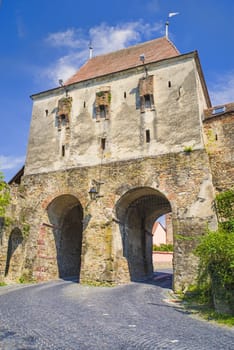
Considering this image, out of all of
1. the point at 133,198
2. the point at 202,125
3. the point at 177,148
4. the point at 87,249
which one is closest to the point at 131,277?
the point at 87,249

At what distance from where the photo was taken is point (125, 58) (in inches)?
688

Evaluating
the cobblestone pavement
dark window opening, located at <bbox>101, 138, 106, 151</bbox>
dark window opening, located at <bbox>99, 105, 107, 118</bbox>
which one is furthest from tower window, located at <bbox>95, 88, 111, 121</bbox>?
the cobblestone pavement

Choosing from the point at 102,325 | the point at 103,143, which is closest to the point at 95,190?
the point at 103,143

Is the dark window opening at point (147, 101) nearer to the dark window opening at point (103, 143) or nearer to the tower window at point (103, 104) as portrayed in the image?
the tower window at point (103, 104)

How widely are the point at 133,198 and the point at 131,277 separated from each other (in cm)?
352

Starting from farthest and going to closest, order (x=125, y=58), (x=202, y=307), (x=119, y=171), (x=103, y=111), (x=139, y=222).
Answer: (x=125, y=58), (x=139, y=222), (x=103, y=111), (x=119, y=171), (x=202, y=307)

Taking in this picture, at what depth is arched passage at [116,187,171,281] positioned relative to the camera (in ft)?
43.9

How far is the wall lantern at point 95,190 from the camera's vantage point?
12.8 meters

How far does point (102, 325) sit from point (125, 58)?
15155 mm

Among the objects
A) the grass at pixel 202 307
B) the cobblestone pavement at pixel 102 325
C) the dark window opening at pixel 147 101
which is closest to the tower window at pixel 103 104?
the dark window opening at pixel 147 101

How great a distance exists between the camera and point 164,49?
16.4 m

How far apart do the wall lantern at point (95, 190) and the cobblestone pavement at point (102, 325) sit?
15.2 feet

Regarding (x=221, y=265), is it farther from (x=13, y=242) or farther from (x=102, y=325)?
(x=13, y=242)

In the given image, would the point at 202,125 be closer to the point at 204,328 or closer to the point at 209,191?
the point at 209,191
